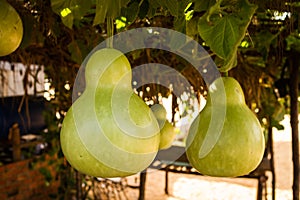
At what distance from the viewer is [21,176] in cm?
347

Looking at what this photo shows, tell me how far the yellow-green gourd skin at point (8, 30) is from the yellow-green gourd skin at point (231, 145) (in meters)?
0.37

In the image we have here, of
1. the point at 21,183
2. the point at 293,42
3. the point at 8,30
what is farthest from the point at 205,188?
the point at 8,30

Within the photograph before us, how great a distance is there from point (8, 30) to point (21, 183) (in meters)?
3.00

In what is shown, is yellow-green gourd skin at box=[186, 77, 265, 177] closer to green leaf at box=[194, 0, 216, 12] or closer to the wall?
green leaf at box=[194, 0, 216, 12]

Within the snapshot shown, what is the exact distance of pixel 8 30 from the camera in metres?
0.71

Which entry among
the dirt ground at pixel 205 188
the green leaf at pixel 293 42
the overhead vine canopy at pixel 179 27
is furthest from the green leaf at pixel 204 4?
the dirt ground at pixel 205 188

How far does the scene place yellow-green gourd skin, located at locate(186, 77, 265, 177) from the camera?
500 mm

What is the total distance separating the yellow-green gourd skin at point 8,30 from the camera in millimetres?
696

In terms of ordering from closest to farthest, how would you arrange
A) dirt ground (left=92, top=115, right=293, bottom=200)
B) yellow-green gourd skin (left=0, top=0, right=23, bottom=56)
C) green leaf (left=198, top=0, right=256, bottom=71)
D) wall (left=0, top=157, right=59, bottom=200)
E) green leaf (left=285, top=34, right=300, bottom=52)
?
green leaf (left=198, top=0, right=256, bottom=71) < yellow-green gourd skin (left=0, top=0, right=23, bottom=56) < green leaf (left=285, top=34, right=300, bottom=52) < wall (left=0, top=157, right=59, bottom=200) < dirt ground (left=92, top=115, right=293, bottom=200)

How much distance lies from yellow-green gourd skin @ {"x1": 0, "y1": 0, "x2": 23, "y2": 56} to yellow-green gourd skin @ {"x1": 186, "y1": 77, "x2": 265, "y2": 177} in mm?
371

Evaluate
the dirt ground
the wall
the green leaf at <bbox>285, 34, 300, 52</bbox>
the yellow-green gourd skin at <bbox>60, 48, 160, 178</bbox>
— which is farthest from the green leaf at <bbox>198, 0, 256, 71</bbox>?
the dirt ground

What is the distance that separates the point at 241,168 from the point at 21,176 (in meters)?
3.25

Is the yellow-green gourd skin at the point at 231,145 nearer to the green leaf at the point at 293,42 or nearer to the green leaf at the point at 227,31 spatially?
the green leaf at the point at 227,31

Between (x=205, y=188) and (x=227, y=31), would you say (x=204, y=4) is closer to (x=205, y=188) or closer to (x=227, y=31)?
(x=227, y=31)
